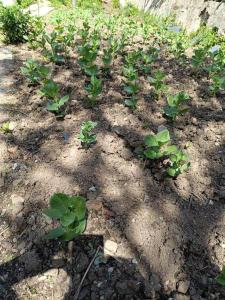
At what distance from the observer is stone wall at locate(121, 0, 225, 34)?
25.2 feet

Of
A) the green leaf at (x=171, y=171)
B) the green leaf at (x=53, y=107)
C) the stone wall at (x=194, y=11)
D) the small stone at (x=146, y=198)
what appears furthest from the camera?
the stone wall at (x=194, y=11)

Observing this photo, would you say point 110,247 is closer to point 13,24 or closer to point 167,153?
point 167,153

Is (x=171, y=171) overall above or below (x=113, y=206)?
above

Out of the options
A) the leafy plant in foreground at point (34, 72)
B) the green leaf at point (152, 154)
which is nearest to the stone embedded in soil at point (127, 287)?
the green leaf at point (152, 154)

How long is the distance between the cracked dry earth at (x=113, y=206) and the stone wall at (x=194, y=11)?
4778 millimetres

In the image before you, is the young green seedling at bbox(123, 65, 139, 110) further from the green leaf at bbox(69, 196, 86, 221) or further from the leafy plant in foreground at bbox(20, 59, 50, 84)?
the green leaf at bbox(69, 196, 86, 221)

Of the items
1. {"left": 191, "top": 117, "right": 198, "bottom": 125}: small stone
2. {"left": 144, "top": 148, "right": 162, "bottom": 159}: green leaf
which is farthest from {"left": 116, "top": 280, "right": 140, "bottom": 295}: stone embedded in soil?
{"left": 191, "top": 117, "right": 198, "bottom": 125}: small stone

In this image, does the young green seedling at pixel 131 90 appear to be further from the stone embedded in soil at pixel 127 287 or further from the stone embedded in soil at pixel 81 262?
the stone embedded in soil at pixel 127 287

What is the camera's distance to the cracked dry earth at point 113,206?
85.0 inches

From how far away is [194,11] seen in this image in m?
8.54

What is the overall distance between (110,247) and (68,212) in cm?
46

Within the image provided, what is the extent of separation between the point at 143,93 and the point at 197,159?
63.2 inches

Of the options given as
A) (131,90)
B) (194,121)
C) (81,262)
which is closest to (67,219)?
(81,262)

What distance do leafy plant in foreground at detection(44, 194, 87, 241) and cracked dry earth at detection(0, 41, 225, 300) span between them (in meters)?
0.16
